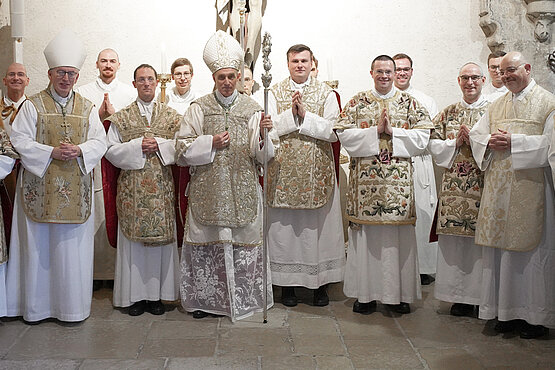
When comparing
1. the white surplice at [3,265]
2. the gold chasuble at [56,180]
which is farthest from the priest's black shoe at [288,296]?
the white surplice at [3,265]

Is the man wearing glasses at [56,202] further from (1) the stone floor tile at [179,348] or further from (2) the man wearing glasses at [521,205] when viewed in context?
(2) the man wearing glasses at [521,205]

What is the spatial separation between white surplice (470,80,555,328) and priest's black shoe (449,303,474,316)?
45cm

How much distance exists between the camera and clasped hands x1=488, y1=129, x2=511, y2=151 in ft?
15.0

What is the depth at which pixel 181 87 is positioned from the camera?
623 centimetres

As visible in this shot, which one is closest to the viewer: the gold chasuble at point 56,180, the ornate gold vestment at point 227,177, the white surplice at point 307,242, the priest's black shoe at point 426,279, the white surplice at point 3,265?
the white surplice at point 3,265

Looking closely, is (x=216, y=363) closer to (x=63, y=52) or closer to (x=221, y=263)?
(x=221, y=263)

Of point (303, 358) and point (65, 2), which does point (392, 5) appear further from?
point (303, 358)

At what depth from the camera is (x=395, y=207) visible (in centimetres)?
505

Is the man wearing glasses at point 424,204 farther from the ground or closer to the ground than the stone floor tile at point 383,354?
farther from the ground

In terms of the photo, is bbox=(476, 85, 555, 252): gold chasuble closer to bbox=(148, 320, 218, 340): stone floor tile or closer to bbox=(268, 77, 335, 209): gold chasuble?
bbox=(268, 77, 335, 209): gold chasuble

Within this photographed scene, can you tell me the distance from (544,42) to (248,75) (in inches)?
114

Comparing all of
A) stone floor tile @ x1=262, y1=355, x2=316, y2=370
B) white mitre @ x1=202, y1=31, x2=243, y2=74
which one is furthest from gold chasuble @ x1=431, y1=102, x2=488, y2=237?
white mitre @ x1=202, y1=31, x2=243, y2=74

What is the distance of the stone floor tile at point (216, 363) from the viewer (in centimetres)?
405

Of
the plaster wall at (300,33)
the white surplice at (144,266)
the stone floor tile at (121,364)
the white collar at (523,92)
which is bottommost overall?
the stone floor tile at (121,364)
